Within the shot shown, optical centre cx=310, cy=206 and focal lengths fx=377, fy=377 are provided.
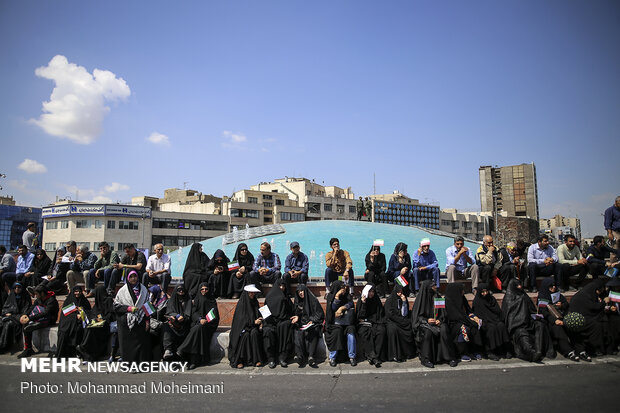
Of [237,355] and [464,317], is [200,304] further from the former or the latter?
[464,317]

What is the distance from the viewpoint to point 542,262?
8.82 m

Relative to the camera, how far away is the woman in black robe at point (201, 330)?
6.68m

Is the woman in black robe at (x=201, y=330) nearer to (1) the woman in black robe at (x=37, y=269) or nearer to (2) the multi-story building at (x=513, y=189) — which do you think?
(1) the woman in black robe at (x=37, y=269)

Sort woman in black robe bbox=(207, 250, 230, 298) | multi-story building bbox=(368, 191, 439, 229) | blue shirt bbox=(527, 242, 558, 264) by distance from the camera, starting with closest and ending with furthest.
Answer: woman in black robe bbox=(207, 250, 230, 298)
blue shirt bbox=(527, 242, 558, 264)
multi-story building bbox=(368, 191, 439, 229)

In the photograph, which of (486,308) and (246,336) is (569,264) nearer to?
(486,308)

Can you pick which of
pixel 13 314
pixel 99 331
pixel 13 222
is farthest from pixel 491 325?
pixel 13 222

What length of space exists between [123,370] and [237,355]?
6.43ft

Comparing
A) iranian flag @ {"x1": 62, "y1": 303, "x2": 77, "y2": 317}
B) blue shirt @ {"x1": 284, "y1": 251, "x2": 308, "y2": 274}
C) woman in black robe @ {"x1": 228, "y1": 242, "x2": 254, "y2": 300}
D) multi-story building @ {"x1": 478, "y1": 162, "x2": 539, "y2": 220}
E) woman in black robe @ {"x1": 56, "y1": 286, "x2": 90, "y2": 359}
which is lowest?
woman in black robe @ {"x1": 56, "y1": 286, "x2": 90, "y2": 359}

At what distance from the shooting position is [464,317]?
688 centimetres

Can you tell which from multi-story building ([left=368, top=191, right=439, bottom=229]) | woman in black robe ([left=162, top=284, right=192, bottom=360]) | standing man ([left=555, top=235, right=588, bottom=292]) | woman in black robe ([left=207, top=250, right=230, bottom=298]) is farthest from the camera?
multi-story building ([left=368, top=191, right=439, bottom=229])

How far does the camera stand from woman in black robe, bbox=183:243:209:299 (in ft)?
26.5

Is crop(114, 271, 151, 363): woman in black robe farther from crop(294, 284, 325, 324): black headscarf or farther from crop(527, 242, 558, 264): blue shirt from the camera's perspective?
crop(527, 242, 558, 264): blue shirt

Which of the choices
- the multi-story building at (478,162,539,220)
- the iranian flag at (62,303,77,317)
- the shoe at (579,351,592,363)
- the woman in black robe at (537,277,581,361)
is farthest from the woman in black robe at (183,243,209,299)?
the multi-story building at (478,162,539,220)

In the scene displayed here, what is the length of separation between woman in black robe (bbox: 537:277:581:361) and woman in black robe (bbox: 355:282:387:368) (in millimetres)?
3051
